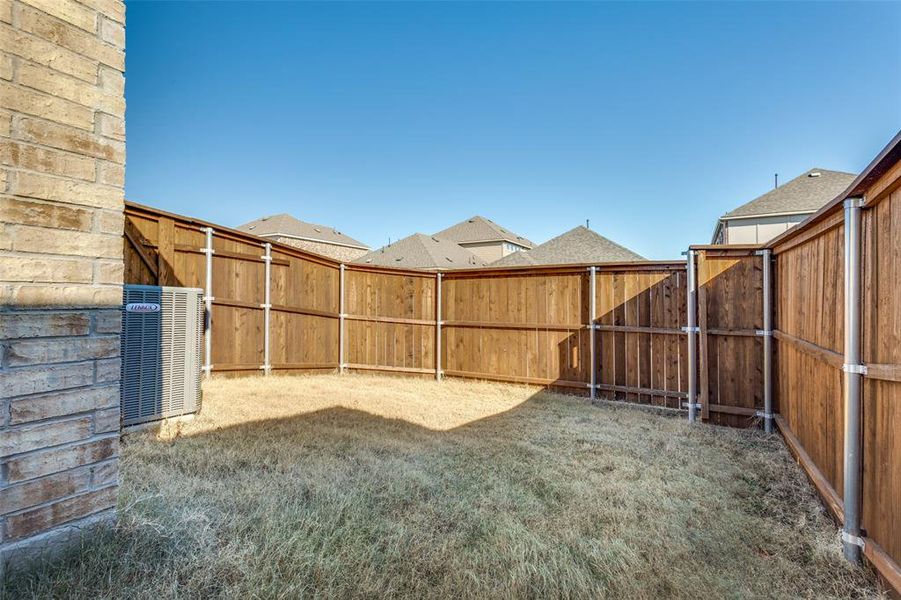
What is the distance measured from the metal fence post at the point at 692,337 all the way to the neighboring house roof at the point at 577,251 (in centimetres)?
1207

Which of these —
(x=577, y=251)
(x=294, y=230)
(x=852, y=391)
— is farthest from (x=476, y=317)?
(x=294, y=230)

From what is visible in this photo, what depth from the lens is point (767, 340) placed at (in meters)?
4.52

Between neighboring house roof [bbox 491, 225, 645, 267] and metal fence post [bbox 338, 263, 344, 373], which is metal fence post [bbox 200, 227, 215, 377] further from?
neighboring house roof [bbox 491, 225, 645, 267]

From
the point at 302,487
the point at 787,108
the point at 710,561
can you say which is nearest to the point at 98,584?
the point at 302,487

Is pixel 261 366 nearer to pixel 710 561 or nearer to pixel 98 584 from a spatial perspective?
pixel 98 584

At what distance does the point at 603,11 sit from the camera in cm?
752

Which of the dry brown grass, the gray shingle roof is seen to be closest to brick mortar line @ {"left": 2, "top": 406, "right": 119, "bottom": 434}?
the dry brown grass

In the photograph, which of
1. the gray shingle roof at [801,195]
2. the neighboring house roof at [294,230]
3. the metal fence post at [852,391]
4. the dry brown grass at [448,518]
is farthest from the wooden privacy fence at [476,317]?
the neighboring house roof at [294,230]

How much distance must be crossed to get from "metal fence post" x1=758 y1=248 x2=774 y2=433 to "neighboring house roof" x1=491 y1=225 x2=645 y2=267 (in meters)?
12.6

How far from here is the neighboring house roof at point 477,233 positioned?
26.7 m

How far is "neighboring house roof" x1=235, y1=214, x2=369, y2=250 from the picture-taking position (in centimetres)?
2536

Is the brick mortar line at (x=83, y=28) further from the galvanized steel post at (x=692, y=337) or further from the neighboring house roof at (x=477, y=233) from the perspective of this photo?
the neighboring house roof at (x=477, y=233)

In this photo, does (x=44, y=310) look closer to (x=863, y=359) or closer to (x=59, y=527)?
(x=59, y=527)

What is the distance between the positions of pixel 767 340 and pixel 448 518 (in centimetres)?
421
